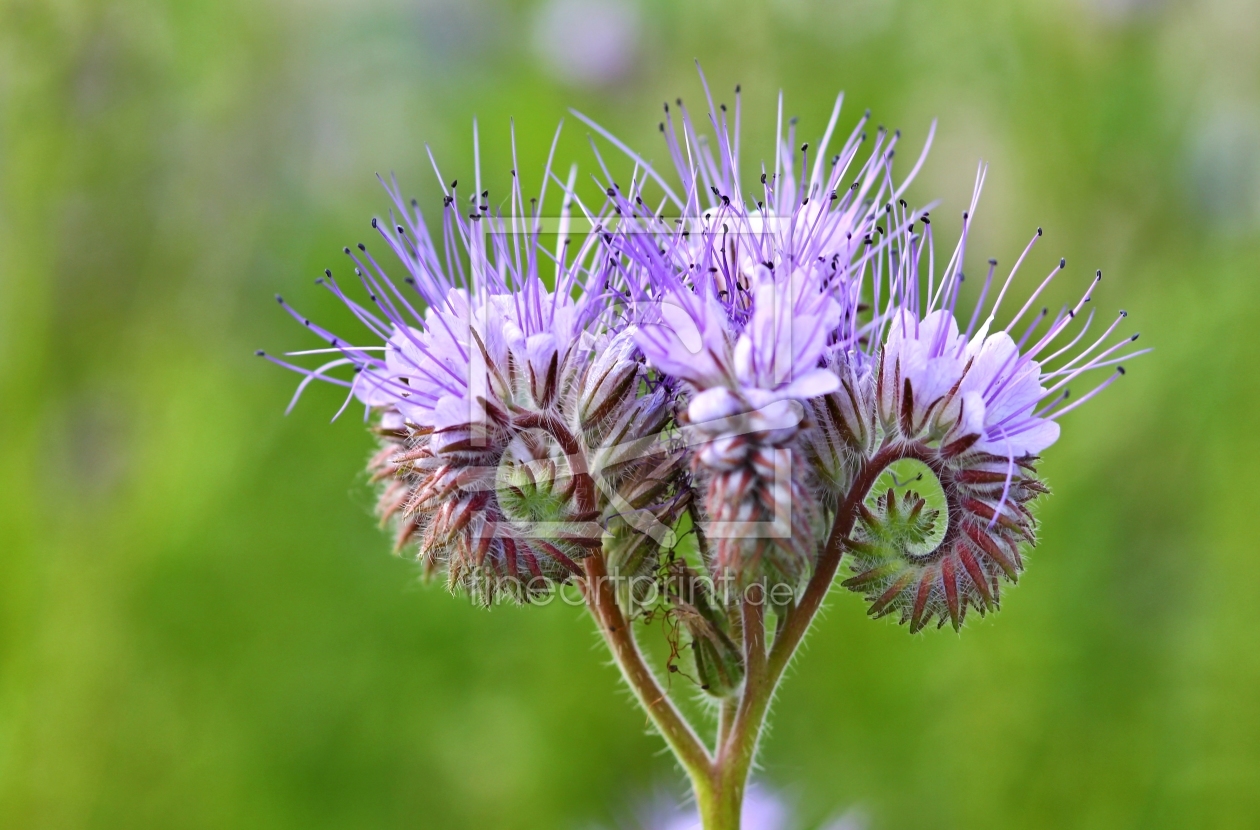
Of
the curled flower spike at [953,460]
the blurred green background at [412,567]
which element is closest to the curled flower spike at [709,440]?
the curled flower spike at [953,460]

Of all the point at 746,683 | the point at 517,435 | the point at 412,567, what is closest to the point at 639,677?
the point at 746,683

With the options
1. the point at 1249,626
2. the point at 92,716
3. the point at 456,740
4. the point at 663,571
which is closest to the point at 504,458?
the point at 663,571

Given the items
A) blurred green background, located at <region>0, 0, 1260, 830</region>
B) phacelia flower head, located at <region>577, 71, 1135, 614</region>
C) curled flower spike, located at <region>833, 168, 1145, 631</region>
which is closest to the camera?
phacelia flower head, located at <region>577, 71, 1135, 614</region>

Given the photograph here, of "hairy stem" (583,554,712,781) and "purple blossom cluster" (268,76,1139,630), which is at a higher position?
"purple blossom cluster" (268,76,1139,630)

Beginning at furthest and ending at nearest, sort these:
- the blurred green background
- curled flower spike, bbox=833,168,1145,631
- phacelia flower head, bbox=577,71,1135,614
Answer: the blurred green background, curled flower spike, bbox=833,168,1145,631, phacelia flower head, bbox=577,71,1135,614

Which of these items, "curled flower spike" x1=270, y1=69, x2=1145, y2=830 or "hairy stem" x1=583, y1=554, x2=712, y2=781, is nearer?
"curled flower spike" x1=270, y1=69, x2=1145, y2=830

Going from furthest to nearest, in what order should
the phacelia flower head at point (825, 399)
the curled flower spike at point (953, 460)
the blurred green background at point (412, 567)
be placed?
the blurred green background at point (412, 567) < the curled flower spike at point (953, 460) < the phacelia flower head at point (825, 399)

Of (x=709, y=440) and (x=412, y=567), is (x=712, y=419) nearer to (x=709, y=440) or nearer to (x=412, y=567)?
(x=709, y=440)

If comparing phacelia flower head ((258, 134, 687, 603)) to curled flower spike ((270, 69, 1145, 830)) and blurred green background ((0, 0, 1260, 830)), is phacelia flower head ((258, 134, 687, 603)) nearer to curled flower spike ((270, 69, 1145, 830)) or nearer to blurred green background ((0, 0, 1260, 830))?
curled flower spike ((270, 69, 1145, 830))

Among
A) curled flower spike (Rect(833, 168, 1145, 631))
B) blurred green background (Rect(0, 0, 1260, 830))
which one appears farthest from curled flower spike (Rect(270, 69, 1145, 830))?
blurred green background (Rect(0, 0, 1260, 830))

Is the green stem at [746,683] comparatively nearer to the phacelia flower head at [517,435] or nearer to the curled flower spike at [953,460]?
the curled flower spike at [953,460]
